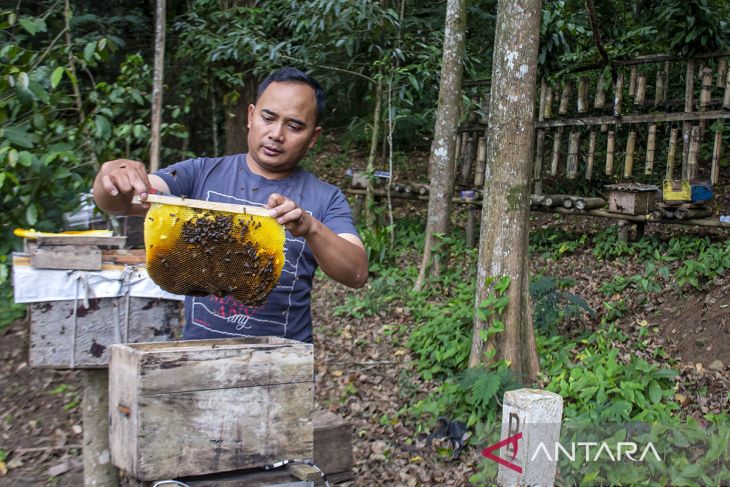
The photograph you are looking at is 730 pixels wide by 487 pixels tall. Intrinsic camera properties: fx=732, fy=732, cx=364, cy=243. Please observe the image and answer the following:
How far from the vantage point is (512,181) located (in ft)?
17.4

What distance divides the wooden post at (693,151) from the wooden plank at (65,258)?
22.2ft

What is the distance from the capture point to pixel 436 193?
811 cm

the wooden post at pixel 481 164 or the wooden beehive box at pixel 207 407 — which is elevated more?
the wooden post at pixel 481 164

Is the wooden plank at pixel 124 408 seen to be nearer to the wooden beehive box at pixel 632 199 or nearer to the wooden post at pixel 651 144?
the wooden beehive box at pixel 632 199

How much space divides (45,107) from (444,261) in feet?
13.8

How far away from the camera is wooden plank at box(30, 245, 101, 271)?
3.40 meters

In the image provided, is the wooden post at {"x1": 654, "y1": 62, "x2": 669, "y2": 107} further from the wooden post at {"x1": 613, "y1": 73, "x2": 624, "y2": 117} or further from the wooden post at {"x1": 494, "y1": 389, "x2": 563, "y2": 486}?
the wooden post at {"x1": 494, "y1": 389, "x2": 563, "y2": 486}

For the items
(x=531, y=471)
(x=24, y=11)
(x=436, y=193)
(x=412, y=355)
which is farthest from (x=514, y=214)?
(x=24, y=11)

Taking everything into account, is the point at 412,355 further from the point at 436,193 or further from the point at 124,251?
the point at 124,251

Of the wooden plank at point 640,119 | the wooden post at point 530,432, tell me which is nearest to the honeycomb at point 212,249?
Result: the wooden post at point 530,432

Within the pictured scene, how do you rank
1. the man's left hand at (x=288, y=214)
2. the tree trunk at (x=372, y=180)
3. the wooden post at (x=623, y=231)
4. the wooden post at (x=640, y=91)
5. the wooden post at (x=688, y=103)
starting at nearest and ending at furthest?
the man's left hand at (x=288, y=214)
the wooden post at (x=688, y=103)
the wooden post at (x=623, y=231)
the wooden post at (x=640, y=91)
the tree trunk at (x=372, y=180)

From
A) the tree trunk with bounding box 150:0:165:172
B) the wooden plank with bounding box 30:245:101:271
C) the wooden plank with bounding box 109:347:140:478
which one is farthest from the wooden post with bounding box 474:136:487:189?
the wooden plank with bounding box 109:347:140:478

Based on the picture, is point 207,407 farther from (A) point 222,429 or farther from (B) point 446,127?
(B) point 446,127

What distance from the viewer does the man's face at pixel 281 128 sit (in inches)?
104
